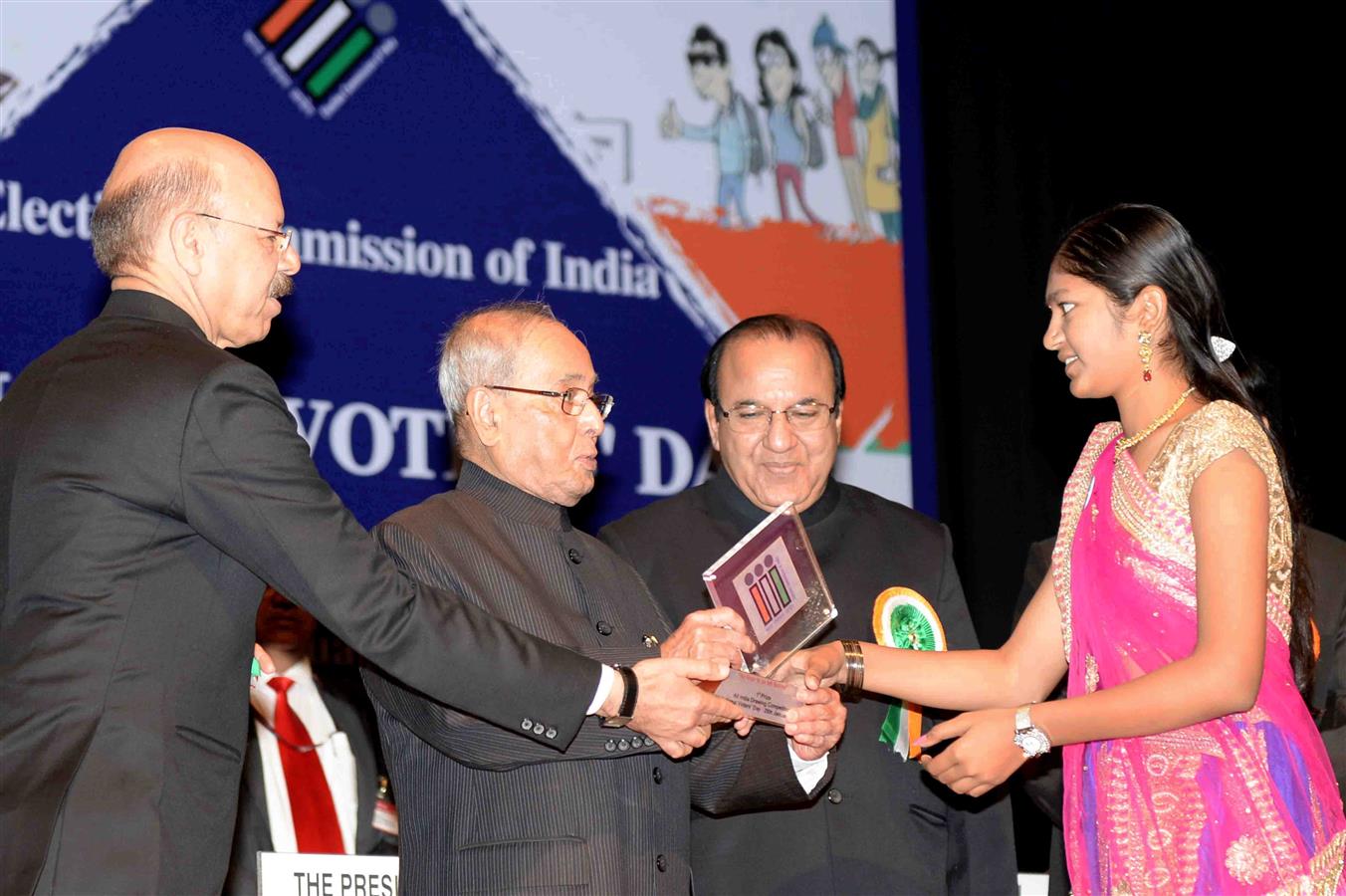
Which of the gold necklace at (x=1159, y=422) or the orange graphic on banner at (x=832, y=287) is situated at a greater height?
the orange graphic on banner at (x=832, y=287)

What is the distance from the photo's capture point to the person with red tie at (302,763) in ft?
14.1

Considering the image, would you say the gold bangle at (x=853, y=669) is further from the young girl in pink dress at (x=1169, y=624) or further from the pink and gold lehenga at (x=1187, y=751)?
the pink and gold lehenga at (x=1187, y=751)

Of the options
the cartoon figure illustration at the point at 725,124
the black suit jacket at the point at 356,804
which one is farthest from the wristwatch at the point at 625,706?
the cartoon figure illustration at the point at 725,124

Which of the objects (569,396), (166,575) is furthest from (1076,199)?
(166,575)

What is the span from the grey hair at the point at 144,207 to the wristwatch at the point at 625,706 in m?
1.03

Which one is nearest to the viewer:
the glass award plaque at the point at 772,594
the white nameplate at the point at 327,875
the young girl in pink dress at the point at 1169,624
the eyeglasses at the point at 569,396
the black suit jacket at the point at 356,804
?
the young girl in pink dress at the point at 1169,624

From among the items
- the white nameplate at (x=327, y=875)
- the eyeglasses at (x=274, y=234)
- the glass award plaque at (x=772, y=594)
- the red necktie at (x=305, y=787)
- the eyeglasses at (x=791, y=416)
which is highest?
the eyeglasses at (x=274, y=234)

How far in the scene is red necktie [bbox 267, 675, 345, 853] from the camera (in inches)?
170

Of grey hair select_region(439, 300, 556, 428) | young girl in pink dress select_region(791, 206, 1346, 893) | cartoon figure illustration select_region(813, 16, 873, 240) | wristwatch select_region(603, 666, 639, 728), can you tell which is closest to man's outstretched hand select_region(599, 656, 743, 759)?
wristwatch select_region(603, 666, 639, 728)

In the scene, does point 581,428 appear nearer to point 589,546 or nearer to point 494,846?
point 589,546

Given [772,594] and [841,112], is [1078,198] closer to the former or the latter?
[841,112]

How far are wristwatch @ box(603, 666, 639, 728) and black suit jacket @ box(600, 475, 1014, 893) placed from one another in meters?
0.67

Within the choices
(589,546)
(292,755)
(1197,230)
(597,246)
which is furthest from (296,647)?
(1197,230)

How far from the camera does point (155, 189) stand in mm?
2504
